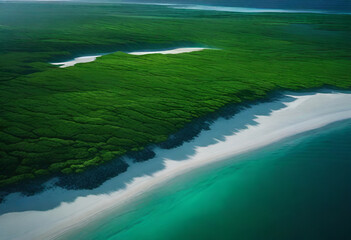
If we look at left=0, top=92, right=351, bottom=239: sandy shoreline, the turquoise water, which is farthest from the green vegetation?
the turquoise water

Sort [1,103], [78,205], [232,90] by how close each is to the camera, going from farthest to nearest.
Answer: [232,90] < [1,103] < [78,205]

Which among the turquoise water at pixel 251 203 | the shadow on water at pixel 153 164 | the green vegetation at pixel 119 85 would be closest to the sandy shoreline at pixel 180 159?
the shadow on water at pixel 153 164

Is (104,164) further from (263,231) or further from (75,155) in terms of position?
(263,231)

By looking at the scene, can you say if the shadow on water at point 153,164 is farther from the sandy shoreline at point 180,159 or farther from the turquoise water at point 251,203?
the turquoise water at point 251,203

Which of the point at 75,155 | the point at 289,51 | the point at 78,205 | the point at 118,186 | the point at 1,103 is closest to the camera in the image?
the point at 78,205

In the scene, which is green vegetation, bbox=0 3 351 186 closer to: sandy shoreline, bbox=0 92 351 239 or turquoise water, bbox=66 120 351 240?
sandy shoreline, bbox=0 92 351 239

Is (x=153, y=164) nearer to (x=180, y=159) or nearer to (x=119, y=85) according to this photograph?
(x=180, y=159)

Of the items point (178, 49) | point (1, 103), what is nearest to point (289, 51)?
point (178, 49)

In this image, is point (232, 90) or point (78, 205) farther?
point (232, 90)
